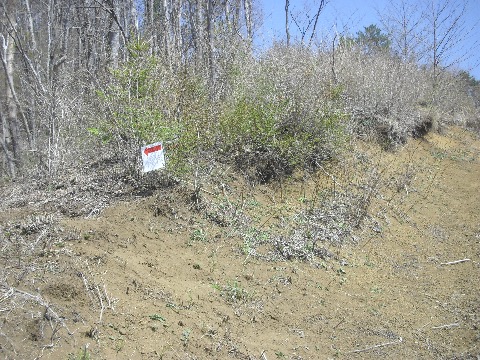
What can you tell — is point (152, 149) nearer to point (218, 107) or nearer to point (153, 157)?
point (153, 157)

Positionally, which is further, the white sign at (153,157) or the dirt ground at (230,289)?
the white sign at (153,157)

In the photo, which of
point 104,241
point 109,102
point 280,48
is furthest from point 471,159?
point 104,241

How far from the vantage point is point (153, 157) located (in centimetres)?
608

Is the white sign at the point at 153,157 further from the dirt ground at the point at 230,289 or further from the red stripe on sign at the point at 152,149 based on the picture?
the dirt ground at the point at 230,289

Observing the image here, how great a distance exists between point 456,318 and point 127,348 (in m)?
3.64

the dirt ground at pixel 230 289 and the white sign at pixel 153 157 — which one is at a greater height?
the white sign at pixel 153 157

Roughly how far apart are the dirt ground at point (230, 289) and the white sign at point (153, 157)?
47 cm

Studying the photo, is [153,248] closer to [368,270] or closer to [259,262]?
[259,262]

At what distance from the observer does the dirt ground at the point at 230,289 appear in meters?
3.69

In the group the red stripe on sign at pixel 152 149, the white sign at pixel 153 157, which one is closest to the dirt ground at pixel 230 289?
the white sign at pixel 153 157

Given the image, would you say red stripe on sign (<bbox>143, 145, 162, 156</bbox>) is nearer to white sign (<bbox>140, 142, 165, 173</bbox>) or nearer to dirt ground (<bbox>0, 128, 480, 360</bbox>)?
white sign (<bbox>140, 142, 165, 173</bbox>)

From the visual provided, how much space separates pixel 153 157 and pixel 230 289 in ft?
6.90

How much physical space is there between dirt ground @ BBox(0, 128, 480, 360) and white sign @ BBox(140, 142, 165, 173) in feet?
1.54

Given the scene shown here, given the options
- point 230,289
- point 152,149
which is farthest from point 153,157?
point 230,289
